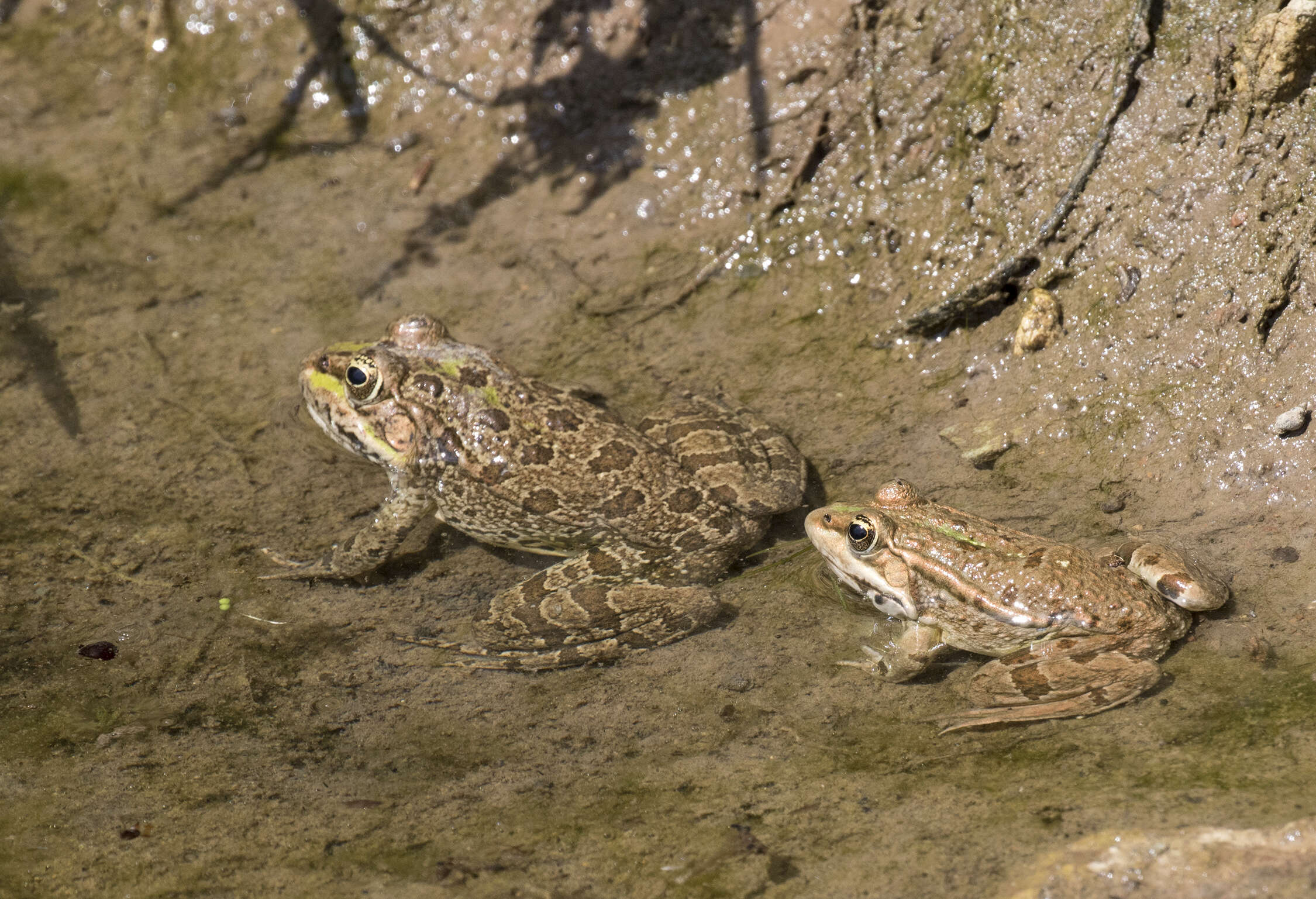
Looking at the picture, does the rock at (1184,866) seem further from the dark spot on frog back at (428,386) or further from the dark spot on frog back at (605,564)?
the dark spot on frog back at (428,386)

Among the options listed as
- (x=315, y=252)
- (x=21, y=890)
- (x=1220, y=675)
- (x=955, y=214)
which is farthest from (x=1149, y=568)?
(x=315, y=252)

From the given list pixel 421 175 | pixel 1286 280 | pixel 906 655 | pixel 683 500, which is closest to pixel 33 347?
pixel 421 175

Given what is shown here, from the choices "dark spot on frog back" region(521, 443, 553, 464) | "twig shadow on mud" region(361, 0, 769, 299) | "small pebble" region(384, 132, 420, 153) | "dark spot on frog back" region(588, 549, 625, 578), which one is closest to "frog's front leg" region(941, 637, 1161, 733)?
"dark spot on frog back" region(588, 549, 625, 578)

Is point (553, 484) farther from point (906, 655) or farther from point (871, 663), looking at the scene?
point (906, 655)

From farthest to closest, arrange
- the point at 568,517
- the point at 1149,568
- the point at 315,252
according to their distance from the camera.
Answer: the point at 315,252, the point at 568,517, the point at 1149,568

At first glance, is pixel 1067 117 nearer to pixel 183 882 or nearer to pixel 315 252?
pixel 315 252

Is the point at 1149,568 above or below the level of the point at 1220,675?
above

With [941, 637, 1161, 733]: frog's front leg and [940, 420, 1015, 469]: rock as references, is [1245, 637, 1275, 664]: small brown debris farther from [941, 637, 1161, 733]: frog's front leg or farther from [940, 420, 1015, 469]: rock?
[940, 420, 1015, 469]: rock
